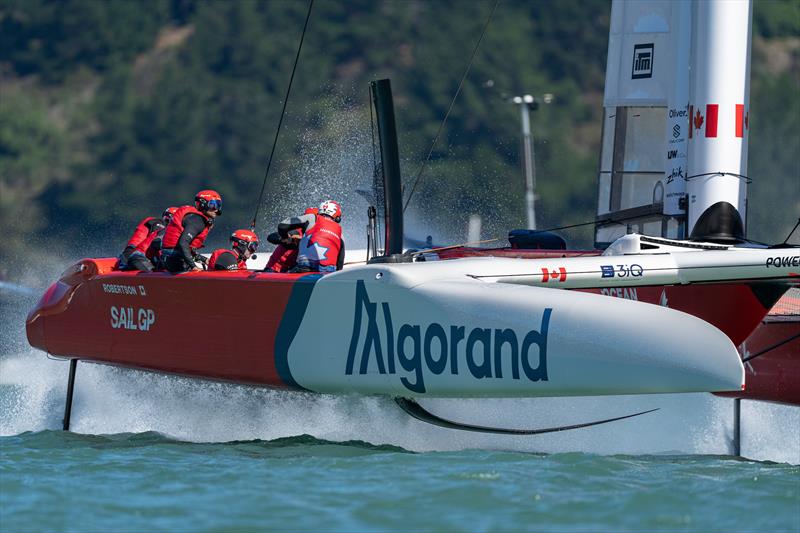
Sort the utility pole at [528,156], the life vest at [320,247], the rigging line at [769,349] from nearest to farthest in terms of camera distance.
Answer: the rigging line at [769,349]
the life vest at [320,247]
the utility pole at [528,156]

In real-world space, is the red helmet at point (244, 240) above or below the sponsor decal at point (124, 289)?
above

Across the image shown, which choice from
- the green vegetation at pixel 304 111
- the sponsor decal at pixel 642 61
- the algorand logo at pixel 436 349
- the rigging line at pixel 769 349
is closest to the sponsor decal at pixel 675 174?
the rigging line at pixel 769 349

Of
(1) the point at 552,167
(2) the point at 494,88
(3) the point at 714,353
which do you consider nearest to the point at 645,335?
(3) the point at 714,353

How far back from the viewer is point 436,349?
5.29 m

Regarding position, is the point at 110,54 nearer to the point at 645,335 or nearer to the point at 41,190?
the point at 41,190

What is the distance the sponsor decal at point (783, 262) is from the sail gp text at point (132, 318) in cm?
283

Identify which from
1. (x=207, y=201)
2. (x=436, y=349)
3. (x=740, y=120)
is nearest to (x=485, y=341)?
(x=436, y=349)

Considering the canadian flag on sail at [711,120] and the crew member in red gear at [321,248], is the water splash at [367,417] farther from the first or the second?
the canadian flag on sail at [711,120]

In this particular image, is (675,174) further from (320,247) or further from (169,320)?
(169,320)

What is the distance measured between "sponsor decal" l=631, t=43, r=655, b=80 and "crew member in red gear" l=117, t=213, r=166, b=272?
2.70m

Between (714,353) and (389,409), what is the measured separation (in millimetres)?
1515

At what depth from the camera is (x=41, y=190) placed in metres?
20.1

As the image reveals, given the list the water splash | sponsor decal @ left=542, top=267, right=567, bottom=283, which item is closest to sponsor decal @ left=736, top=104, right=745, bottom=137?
the water splash

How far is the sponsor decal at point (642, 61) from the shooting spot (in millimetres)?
7492
